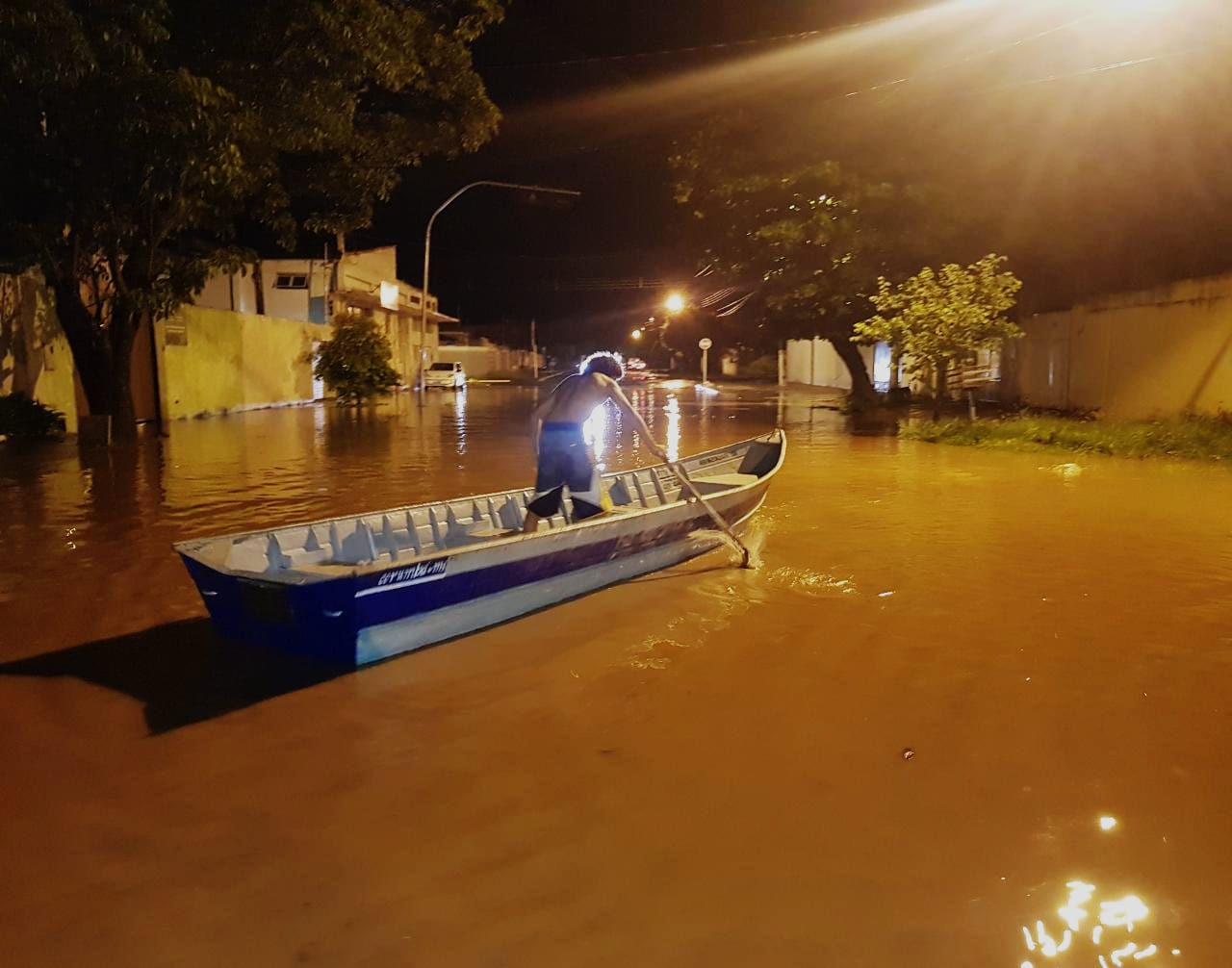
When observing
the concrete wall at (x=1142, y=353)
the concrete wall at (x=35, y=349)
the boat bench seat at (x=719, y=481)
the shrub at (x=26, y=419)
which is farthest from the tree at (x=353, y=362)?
the boat bench seat at (x=719, y=481)

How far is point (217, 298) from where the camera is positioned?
3231 centimetres

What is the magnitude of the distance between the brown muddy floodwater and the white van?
33.2m

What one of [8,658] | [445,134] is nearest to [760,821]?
[8,658]

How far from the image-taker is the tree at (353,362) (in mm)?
27859

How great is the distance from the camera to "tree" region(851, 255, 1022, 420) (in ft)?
56.3

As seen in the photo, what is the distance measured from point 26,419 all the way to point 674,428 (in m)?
12.0

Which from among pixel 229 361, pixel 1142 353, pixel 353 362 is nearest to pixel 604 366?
pixel 1142 353

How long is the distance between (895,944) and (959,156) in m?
20.0

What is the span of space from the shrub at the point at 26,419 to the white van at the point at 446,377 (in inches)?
961

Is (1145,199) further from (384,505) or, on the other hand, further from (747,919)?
(747,919)

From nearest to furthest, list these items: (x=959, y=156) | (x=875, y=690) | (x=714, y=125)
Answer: (x=875, y=690)
(x=959, y=156)
(x=714, y=125)

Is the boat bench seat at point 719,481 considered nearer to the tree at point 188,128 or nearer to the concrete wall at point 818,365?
the tree at point 188,128

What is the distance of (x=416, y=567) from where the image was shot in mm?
5352

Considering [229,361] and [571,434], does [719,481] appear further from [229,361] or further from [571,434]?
[229,361]
